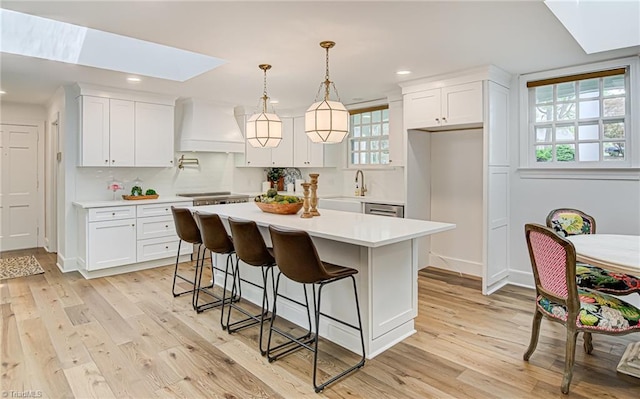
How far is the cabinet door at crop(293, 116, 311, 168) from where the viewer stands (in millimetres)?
6367

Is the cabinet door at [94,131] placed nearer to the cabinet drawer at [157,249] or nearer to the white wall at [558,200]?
the cabinet drawer at [157,249]

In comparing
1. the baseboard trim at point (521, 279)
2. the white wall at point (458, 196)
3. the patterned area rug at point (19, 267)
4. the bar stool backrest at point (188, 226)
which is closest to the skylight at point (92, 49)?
the bar stool backrest at point (188, 226)

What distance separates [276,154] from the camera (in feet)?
21.9

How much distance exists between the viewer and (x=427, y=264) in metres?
5.23

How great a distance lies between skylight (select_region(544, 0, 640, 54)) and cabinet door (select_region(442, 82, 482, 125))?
982 millimetres

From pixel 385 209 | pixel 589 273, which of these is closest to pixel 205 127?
pixel 385 209

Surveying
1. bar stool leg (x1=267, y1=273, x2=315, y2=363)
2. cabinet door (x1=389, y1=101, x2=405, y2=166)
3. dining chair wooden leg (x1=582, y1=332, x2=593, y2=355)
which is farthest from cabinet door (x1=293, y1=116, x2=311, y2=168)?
dining chair wooden leg (x1=582, y1=332, x2=593, y2=355)

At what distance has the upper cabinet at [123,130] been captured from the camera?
4.80 meters

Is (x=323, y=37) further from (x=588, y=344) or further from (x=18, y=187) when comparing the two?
(x=18, y=187)

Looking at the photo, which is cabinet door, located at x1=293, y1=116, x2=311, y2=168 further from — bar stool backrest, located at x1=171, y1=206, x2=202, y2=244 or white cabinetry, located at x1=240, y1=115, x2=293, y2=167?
bar stool backrest, located at x1=171, y1=206, x2=202, y2=244

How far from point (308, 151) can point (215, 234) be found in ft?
11.0

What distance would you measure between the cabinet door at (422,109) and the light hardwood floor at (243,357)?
2028 millimetres

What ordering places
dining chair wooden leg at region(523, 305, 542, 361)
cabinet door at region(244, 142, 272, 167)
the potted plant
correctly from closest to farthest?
dining chair wooden leg at region(523, 305, 542, 361)
cabinet door at region(244, 142, 272, 167)
the potted plant

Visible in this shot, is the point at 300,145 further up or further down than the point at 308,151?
further up
